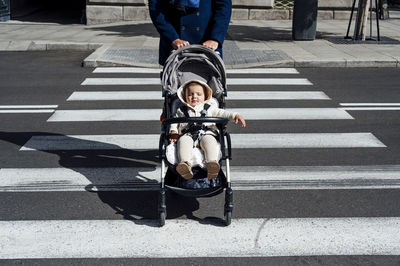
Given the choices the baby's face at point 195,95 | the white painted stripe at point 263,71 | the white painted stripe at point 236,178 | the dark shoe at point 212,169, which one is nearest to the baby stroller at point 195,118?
the dark shoe at point 212,169

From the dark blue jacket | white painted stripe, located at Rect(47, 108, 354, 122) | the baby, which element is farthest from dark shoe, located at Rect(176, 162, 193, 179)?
white painted stripe, located at Rect(47, 108, 354, 122)

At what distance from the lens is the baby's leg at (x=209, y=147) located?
4801mm

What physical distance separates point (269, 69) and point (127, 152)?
662 cm

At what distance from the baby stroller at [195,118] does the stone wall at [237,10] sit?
1688 centimetres

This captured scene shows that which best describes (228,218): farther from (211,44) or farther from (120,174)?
(211,44)

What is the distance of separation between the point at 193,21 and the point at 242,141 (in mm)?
2103

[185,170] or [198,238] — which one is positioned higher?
[185,170]

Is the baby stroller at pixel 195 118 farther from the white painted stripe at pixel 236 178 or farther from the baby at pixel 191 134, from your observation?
the white painted stripe at pixel 236 178

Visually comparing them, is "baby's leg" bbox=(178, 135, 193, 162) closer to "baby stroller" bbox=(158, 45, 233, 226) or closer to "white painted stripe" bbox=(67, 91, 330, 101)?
"baby stroller" bbox=(158, 45, 233, 226)

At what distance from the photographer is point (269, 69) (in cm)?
1274

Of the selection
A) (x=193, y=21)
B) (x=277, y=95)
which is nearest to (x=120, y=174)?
(x=193, y=21)

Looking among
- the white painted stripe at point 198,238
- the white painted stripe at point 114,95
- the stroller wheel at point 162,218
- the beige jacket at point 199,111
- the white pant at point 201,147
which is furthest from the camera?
the white painted stripe at point 114,95

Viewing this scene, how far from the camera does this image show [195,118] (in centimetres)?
470

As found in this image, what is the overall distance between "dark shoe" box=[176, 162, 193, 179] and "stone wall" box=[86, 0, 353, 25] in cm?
1789
